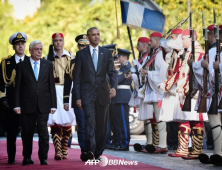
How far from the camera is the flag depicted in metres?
14.7

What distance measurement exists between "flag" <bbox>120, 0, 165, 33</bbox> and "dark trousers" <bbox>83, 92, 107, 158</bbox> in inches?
191

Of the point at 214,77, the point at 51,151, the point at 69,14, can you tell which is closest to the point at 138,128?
the point at 51,151

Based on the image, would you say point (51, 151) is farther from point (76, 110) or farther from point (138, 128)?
point (138, 128)

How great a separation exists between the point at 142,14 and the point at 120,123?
2611mm

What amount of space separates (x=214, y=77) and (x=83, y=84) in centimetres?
209

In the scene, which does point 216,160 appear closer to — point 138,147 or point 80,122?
point 80,122

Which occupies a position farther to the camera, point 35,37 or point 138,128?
point 35,37

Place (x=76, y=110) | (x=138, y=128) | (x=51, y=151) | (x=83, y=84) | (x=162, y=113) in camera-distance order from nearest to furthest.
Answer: (x=83, y=84)
(x=76, y=110)
(x=162, y=113)
(x=51, y=151)
(x=138, y=128)

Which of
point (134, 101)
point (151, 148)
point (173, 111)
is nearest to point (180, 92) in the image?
point (173, 111)

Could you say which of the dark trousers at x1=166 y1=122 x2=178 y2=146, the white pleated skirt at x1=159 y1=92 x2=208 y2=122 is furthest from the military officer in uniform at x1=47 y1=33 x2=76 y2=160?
the dark trousers at x1=166 y1=122 x2=178 y2=146

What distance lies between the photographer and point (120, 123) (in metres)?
14.1

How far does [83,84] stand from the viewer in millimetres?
10156

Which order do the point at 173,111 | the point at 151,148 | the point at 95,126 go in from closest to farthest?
the point at 95,126 < the point at 173,111 < the point at 151,148

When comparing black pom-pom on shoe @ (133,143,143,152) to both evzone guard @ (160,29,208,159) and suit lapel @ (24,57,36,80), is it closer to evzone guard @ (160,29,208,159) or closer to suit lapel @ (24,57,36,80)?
evzone guard @ (160,29,208,159)
